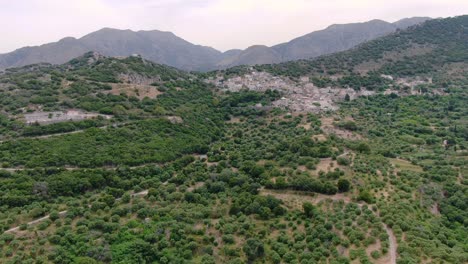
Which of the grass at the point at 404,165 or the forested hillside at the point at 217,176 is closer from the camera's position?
the forested hillside at the point at 217,176

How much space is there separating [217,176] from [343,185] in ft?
59.4

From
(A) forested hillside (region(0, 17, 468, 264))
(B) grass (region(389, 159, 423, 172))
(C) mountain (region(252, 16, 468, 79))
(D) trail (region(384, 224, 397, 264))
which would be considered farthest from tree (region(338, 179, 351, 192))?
(C) mountain (region(252, 16, 468, 79))

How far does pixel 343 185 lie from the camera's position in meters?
51.6

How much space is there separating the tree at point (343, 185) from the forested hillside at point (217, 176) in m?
0.18

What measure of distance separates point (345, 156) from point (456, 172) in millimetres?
16878

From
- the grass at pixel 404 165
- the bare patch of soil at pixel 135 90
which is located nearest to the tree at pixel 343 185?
the grass at pixel 404 165

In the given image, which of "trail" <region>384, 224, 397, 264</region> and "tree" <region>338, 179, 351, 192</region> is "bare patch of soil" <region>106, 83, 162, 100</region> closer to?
"tree" <region>338, 179, 351, 192</region>

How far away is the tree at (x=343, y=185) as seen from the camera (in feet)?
169

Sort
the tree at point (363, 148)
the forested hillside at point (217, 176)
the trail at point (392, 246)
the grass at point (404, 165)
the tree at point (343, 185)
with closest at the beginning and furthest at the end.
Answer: the trail at point (392, 246) < the forested hillside at point (217, 176) < the tree at point (343, 185) < the grass at point (404, 165) < the tree at point (363, 148)

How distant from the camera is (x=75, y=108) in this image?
78000mm

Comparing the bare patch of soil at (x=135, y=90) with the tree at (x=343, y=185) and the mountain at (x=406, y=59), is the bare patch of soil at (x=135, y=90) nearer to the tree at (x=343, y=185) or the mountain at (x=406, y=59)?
the mountain at (x=406, y=59)

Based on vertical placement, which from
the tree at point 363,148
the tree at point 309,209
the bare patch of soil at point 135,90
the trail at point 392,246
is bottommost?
the trail at point 392,246

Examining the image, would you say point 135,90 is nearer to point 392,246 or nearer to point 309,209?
point 309,209

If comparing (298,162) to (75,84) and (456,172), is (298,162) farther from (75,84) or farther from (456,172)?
(75,84)
